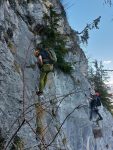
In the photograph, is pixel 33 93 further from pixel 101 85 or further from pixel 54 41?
pixel 101 85

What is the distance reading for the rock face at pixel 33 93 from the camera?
7.91 m

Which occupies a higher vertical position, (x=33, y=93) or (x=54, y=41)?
(x=54, y=41)

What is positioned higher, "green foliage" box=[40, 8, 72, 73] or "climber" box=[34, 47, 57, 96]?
"green foliage" box=[40, 8, 72, 73]

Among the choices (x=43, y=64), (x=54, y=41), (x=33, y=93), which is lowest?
(x=33, y=93)

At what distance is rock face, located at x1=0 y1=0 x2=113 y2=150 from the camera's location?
311 inches

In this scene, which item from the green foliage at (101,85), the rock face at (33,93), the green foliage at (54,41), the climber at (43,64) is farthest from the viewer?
the green foliage at (101,85)

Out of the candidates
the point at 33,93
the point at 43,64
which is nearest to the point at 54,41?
the point at 43,64

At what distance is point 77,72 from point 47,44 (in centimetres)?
379

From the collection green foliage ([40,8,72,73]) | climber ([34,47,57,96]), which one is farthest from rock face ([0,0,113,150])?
green foliage ([40,8,72,73])

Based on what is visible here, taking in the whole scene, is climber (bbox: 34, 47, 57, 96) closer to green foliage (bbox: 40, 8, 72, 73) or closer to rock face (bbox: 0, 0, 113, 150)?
rock face (bbox: 0, 0, 113, 150)

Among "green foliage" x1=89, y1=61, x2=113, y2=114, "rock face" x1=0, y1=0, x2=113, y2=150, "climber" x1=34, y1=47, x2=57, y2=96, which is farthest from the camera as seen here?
"green foliage" x1=89, y1=61, x2=113, y2=114

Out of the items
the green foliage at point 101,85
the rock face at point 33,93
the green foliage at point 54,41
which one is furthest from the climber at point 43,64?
the green foliage at point 101,85

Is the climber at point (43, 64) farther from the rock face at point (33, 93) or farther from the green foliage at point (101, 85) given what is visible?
the green foliage at point (101, 85)

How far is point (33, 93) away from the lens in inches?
412
